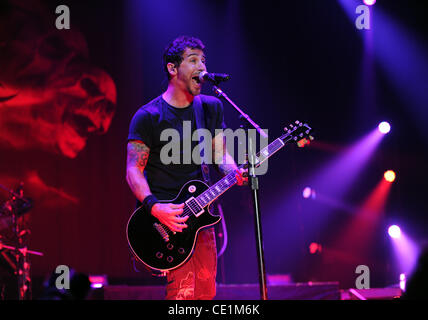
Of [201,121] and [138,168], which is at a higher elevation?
[201,121]

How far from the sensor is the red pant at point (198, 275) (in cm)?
343

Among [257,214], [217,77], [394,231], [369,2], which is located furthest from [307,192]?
[257,214]

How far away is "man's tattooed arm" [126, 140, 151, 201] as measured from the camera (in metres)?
3.53

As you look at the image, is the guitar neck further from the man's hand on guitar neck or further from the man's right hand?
the man's right hand

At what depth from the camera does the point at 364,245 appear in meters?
7.34

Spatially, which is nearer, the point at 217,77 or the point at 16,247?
the point at 217,77

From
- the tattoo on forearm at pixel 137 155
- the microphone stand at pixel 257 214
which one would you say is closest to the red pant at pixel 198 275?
the tattoo on forearm at pixel 137 155

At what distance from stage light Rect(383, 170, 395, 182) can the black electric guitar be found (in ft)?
14.1

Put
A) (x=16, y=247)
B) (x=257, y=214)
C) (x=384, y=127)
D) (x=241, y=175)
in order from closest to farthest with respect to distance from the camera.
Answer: (x=257, y=214), (x=241, y=175), (x=16, y=247), (x=384, y=127)

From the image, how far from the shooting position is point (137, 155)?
11.9ft

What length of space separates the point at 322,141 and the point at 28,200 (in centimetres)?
420

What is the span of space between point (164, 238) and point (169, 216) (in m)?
0.17

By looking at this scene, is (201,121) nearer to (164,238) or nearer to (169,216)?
(169,216)

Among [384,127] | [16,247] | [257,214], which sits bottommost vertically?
[257,214]
